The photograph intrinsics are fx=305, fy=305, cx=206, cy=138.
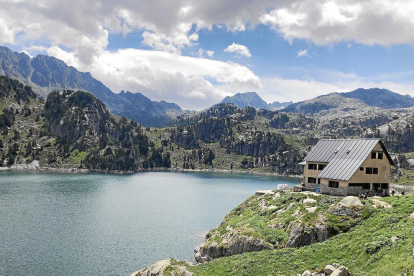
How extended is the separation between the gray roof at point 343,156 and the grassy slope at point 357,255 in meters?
20.2

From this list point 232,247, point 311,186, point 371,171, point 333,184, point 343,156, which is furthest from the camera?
point 311,186

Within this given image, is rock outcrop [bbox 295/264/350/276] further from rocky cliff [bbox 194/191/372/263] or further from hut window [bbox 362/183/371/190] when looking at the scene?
hut window [bbox 362/183/371/190]

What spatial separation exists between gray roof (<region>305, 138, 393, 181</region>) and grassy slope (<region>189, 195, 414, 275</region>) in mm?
20162

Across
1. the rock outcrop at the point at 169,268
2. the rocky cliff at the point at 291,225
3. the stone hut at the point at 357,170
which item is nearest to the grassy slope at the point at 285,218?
the rocky cliff at the point at 291,225

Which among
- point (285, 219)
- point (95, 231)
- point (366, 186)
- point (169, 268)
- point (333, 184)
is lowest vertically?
point (95, 231)

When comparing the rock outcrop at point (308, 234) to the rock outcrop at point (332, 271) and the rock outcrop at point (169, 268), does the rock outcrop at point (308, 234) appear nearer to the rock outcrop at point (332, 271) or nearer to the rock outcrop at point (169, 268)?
the rock outcrop at point (332, 271)

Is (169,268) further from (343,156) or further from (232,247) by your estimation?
(343,156)

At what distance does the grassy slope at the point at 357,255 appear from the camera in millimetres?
23969

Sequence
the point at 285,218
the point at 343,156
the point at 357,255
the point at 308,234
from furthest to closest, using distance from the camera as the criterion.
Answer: the point at 343,156, the point at 285,218, the point at 308,234, the point at 357,255

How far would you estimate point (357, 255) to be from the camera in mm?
27734

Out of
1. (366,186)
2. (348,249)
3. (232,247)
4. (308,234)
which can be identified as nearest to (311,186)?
(366,186)

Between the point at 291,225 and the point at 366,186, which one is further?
the point at 366,186

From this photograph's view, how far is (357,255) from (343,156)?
134 feet

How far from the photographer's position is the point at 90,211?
106 meters
